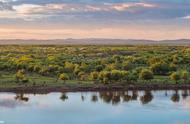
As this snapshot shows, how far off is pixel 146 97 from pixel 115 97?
4.16 meters

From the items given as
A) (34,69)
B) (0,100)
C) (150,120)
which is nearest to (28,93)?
(0,100)

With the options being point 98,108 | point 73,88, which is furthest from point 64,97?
point 98,108

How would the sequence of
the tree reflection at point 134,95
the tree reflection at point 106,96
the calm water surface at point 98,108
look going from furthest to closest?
1. the tree reflection at point 134,95
2. the tree reflection at point 106,96
3. the calm water surface at point 98,108

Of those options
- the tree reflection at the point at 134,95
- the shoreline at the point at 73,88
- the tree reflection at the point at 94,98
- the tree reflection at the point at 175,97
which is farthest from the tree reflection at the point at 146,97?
the tree reflection at the point at 94,98

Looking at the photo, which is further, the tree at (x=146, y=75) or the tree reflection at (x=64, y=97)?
the tree at (x=146, y=75)

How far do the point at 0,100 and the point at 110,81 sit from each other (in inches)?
667

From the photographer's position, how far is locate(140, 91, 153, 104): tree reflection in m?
60.2

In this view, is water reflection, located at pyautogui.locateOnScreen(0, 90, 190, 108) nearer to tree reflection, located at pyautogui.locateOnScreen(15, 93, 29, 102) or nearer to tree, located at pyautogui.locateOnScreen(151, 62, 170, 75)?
tree reflection, located at pyautogui.locateOnScreen(15, 93, 29, 102)

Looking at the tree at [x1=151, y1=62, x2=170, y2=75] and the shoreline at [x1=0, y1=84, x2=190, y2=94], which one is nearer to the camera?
the shoreline at [x1=0, y1=84, x2=190, y2=94]

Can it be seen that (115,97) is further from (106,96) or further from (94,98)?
(94,98)

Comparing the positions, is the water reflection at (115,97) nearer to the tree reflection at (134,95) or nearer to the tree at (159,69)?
the tree reflection at (134,95)

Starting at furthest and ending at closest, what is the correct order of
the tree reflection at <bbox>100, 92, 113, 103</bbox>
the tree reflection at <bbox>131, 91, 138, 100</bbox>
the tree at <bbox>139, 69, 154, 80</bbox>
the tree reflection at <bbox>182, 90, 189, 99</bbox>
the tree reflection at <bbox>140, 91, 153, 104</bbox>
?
1. the tree at <bbox>139, 69, 154, 80</bbox>
2. the tree reflection at <bbox>182, 90, 189, 99</bbox>
3. the tree reflection at <bbox>131, 91, 138, 100</bbox>
4. the tree reflection at <bbox>100, 92, 113, 103</bbox>
5. the tree reflection at <bbox>140, 91, 153, 104</bbox>

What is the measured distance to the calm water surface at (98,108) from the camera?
49.0 m

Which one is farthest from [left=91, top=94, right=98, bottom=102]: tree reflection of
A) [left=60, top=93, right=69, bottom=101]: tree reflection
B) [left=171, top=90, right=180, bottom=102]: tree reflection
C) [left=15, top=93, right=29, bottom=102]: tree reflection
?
[left=171, top=90, right=180, bottom=102]: tree reflection
